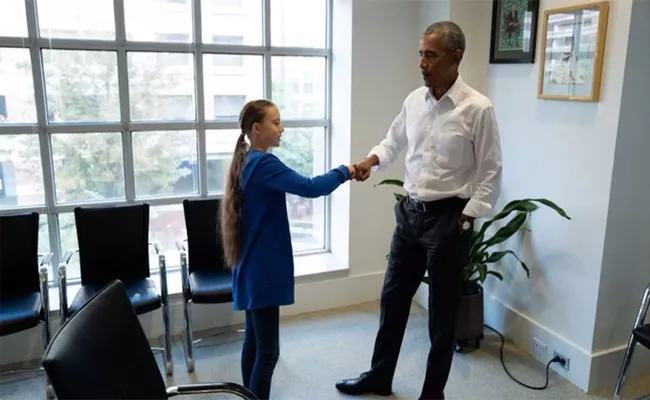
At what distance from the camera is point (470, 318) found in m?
2.84

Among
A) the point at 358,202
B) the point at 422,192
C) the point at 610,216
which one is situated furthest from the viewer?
the point at 358,202

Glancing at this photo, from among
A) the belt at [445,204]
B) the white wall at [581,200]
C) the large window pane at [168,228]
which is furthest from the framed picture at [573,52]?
the large window pane at [168,228]

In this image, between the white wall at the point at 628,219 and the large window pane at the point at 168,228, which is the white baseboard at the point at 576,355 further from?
the large window pane at the point at 168,228

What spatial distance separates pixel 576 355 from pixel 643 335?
1.45 ft

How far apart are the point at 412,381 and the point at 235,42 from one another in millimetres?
2183

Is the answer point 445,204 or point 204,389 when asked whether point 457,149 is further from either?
point 204,389

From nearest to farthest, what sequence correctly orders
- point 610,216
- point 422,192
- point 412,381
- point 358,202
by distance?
1. point 422,192
2. point 610,216
3. point 412,381
4. point 358,202

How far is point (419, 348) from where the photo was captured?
9.63 ft

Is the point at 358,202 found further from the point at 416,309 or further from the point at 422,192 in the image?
the point at 422,192

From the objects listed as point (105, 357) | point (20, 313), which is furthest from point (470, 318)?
point (20, 313)

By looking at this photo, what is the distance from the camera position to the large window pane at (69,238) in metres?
3.00

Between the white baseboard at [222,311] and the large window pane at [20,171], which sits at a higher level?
the large window pane at [20,171]

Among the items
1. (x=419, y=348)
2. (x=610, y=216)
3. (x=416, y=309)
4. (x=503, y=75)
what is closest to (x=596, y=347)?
(x=610, y=216)

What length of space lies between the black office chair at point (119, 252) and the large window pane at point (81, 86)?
58 cm
